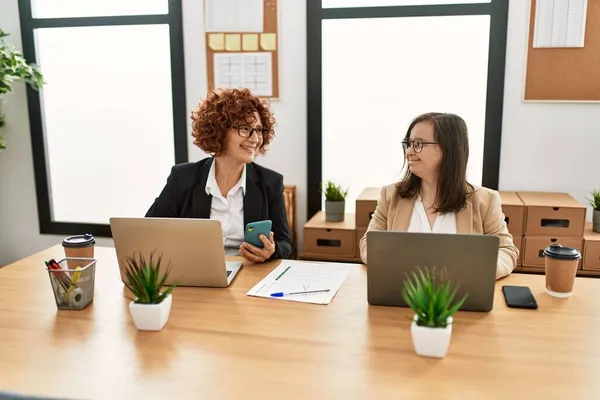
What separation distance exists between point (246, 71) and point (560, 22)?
6.37 ft

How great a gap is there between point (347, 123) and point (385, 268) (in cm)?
235

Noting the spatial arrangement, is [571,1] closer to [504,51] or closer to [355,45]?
[504,51]

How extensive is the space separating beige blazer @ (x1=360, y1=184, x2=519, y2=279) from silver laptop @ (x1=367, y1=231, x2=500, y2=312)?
13.1 inches

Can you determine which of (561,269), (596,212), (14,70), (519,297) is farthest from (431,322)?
(14,70)

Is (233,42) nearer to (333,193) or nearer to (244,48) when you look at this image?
(244,48)

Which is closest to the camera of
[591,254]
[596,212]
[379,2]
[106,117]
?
[591,254]

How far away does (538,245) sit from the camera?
3.10m

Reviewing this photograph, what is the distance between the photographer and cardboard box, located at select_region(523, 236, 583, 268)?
10.0 feet

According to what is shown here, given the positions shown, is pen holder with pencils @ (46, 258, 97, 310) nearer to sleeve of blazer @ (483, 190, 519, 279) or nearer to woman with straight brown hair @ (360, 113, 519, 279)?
woman with straight brown hair @ (360, 113, 519, 279)

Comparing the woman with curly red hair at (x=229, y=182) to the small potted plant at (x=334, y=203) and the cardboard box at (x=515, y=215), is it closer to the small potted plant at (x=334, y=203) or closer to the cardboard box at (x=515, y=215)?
the small potted plant at (x=334, y=203)

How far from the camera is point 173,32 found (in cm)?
372

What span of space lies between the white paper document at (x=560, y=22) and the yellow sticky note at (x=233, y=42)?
6.05 ft

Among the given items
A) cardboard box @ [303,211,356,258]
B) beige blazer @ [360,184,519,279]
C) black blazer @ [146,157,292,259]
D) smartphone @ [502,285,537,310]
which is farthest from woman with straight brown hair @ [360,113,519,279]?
cardboard box @ [303,211,356,258]

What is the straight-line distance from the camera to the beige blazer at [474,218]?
183 cm
